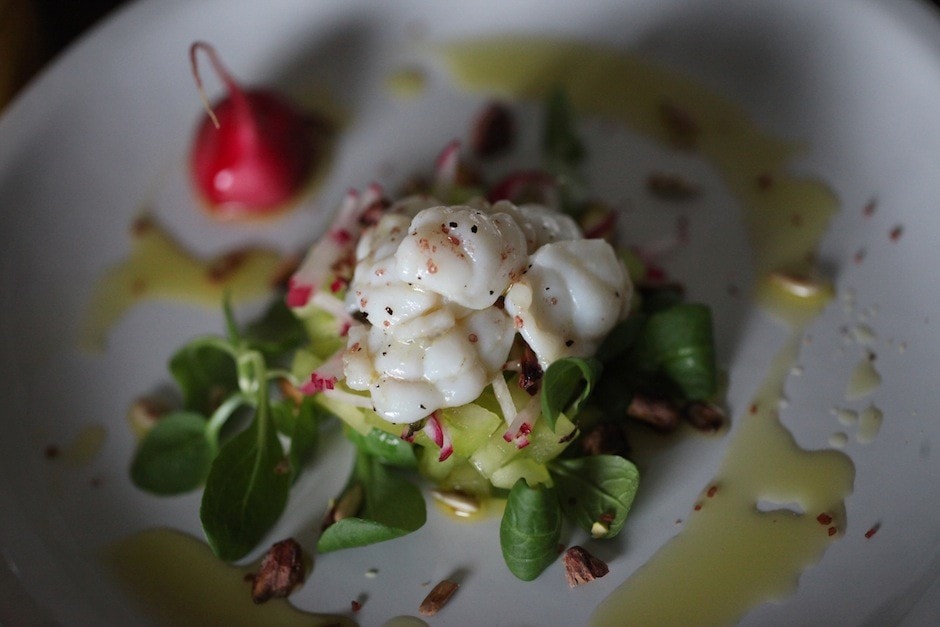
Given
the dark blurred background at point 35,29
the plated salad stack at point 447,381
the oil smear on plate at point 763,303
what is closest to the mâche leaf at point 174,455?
the plated salad stack at point 447,381

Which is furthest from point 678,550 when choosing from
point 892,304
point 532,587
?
point 892,304

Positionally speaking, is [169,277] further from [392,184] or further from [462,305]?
[462,305]

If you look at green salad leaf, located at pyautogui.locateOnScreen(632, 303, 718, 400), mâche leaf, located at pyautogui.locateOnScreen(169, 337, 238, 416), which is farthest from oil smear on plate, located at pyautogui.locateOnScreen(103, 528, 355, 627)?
green salad leaf, located at pyautogui.locateOnScreen(632, 303, 718, 400)

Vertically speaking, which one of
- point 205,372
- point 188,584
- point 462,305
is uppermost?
point 462,305

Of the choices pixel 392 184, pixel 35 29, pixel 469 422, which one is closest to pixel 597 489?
pixel 469 422

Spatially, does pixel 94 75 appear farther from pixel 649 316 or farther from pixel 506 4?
pixel 649 316
